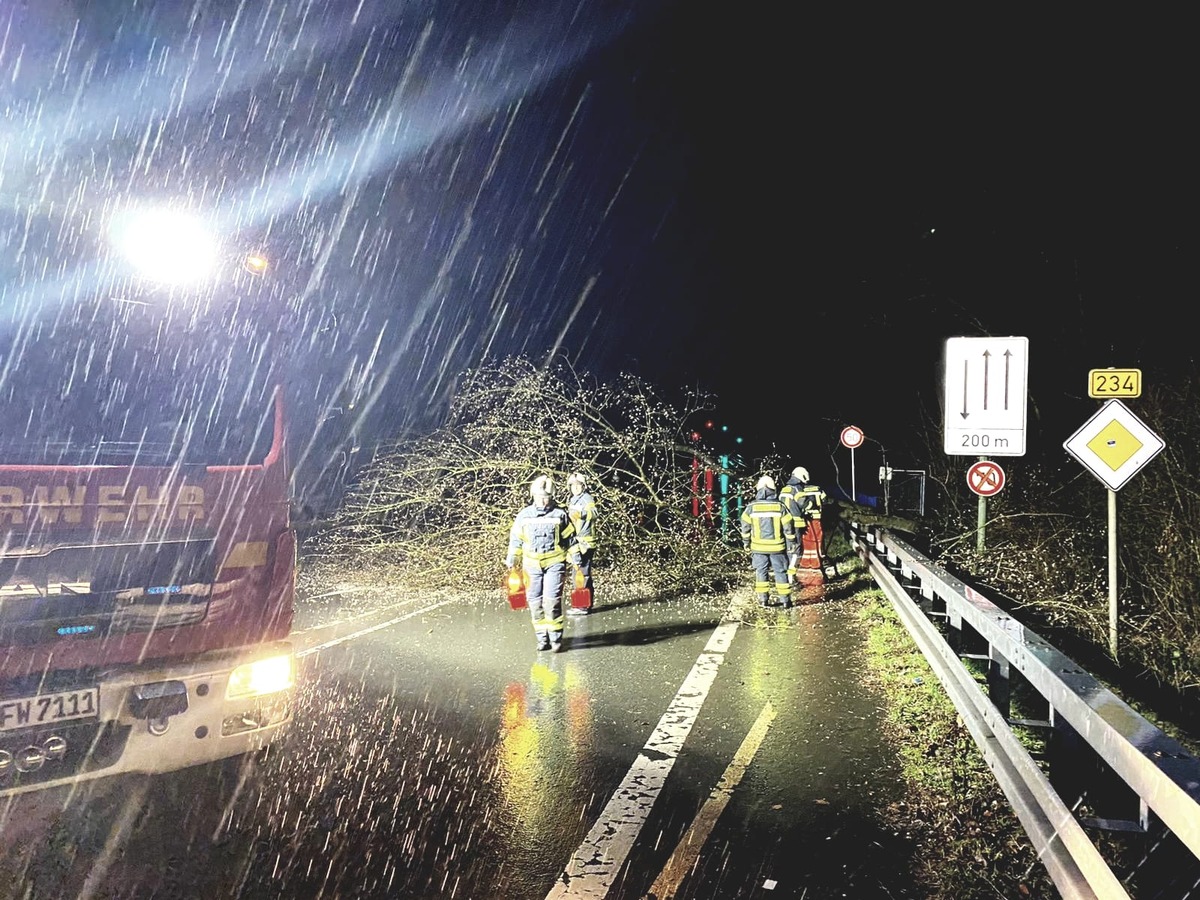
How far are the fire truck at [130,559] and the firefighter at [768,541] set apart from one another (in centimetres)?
612

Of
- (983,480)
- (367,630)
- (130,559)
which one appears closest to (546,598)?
(367,630)

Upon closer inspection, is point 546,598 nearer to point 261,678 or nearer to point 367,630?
point 367,630

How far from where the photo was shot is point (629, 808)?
4.06m

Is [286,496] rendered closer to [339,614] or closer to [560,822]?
[560,822]

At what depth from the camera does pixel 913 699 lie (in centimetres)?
583

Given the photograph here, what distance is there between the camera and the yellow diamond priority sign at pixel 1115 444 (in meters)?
6.36

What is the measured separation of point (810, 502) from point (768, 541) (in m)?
1.84

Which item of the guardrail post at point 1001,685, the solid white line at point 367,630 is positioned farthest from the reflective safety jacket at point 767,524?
the guardrail post at point 1001,685

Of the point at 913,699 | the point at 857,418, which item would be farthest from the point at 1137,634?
the point at 857,418

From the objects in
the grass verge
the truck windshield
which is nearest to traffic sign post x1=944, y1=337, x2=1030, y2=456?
the grass verge

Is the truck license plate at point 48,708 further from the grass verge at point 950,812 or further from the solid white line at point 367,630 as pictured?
the solid white line at point 367,630

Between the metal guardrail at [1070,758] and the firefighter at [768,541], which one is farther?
the firefighter at [768,541]

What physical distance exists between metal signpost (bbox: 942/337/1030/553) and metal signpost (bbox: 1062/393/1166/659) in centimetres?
220

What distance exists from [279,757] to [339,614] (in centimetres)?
491
